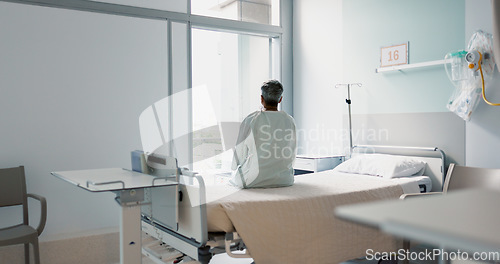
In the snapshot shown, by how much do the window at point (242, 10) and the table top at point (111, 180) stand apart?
7.74 feet

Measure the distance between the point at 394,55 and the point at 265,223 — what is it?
2.42 metres

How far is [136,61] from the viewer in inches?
165

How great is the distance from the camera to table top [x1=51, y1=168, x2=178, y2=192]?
2207 mm

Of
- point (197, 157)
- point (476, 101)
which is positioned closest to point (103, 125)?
point (197, 157)

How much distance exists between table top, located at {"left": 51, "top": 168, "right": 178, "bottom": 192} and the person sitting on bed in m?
0.70

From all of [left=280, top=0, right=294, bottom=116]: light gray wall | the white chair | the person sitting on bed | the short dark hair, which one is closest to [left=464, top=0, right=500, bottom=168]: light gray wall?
the person sitting on bed

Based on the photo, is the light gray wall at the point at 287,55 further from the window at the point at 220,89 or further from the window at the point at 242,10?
the window at the point at 220,89

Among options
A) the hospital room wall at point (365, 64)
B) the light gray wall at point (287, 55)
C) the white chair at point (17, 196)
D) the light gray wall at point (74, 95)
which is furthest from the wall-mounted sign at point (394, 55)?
the white chair at point (17, 196)

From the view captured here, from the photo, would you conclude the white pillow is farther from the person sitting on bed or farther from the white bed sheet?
the person sitting on bed

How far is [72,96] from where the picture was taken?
3.87 metres

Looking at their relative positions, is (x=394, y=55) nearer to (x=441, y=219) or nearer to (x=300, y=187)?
(x=300, y=187)

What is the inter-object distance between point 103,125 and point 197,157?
105cm

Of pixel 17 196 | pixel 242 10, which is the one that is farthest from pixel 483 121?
pixel 17 196

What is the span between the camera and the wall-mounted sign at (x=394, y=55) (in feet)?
13.2
